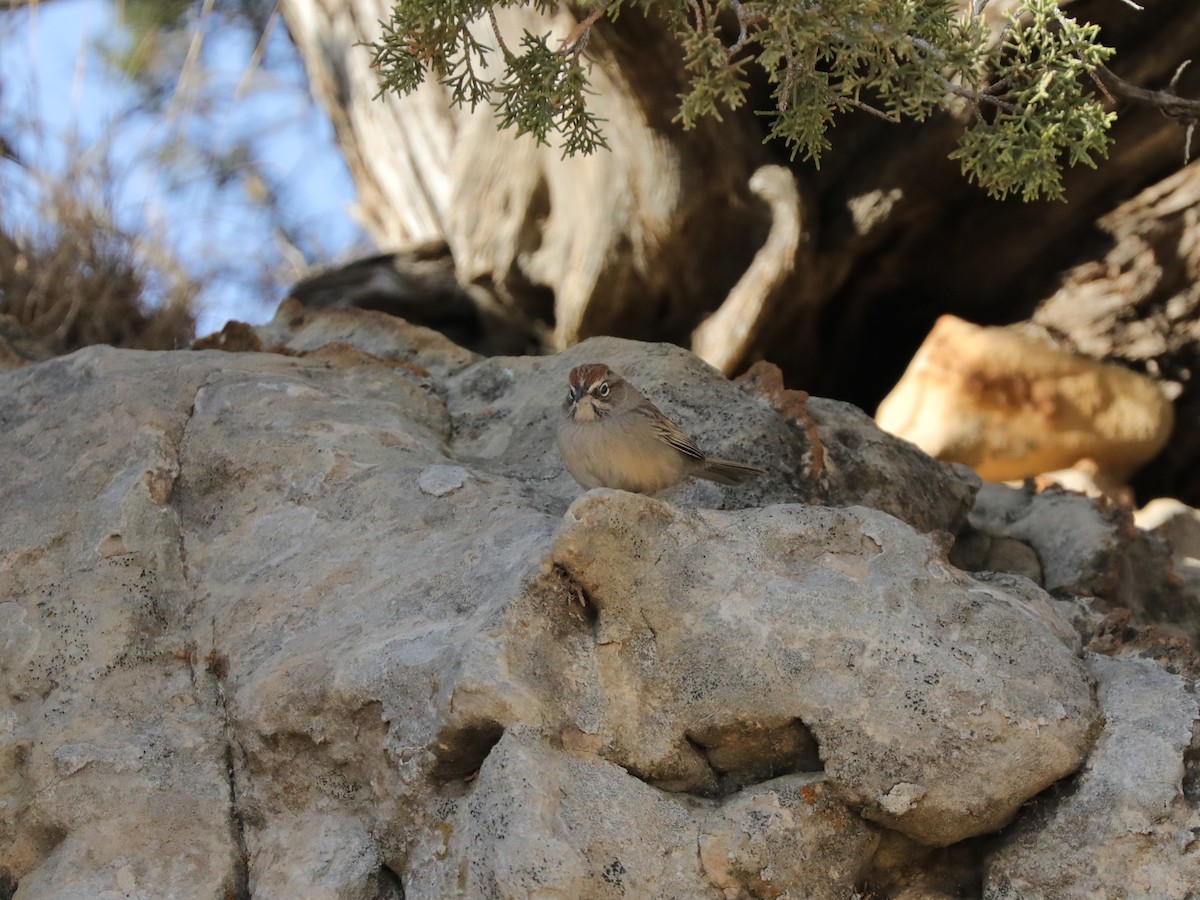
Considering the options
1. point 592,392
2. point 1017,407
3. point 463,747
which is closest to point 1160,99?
point 1017,407

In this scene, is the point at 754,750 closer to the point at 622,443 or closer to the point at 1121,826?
the point at 1121,826

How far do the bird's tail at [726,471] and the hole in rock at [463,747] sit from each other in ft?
5.37

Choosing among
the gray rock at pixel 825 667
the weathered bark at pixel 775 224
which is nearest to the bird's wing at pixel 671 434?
the gray rock at pixel 825 667

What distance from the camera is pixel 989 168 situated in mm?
4840

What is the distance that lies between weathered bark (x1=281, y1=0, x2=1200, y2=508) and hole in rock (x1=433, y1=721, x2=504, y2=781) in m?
4.59

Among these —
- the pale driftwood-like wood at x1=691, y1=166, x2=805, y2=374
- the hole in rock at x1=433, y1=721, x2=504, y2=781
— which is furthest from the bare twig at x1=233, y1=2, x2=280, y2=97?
the hole in rock at x1=433, y1=721, x2=504, y2=781

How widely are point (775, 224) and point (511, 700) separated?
4873 millimetres

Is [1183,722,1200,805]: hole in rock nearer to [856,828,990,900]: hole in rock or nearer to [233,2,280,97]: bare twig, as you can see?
[856,828,990,900]: hole in rock

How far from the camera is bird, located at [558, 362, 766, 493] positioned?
4.44m

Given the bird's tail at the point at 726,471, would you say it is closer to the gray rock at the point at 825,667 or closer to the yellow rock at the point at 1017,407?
the gray rock at the point at 825,667

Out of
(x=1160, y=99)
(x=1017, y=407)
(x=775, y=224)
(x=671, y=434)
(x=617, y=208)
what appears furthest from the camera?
(x=617, y=208)

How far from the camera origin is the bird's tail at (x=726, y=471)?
466 centimetres

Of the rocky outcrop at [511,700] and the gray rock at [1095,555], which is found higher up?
the rocky outcrop at [511,700]

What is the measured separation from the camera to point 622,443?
441cm
